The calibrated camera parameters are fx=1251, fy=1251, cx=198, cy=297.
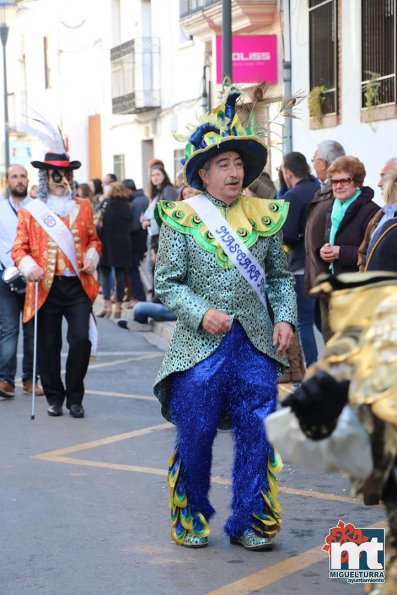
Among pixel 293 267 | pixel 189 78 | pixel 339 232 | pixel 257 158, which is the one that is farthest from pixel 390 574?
pixel 189 78

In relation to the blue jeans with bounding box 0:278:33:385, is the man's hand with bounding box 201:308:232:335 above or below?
above

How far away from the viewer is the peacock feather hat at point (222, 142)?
5.65m

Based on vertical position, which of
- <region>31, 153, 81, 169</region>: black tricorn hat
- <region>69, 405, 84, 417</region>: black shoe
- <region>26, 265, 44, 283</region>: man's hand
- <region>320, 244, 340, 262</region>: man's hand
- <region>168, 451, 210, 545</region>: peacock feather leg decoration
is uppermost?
<region>31, 153, 81, 169</region>: black tricorn hat

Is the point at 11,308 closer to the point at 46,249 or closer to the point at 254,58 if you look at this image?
the point at 46,249

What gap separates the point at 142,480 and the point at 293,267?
3.37 metres

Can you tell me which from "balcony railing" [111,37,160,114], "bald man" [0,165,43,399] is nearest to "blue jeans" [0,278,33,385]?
"bald man" [0,165,43,399]

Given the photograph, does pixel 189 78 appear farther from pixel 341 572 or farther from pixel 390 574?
pixel 390 574

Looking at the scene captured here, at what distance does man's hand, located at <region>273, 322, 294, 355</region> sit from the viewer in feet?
18.6

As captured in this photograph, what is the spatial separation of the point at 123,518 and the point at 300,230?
4137 millimetres

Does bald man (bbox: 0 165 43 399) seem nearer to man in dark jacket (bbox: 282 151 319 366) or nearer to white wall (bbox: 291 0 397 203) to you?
man in dark jacket (bbox: 282 151 319 366)

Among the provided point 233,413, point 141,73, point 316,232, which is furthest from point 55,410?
point 141,73

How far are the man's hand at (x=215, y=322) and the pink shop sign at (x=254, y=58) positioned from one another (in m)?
13.6

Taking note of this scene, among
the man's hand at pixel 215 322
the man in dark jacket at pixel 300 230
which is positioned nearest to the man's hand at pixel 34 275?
the man in dark jacket at pixel 300 230

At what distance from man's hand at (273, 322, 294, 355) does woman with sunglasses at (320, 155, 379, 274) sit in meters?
2.86
